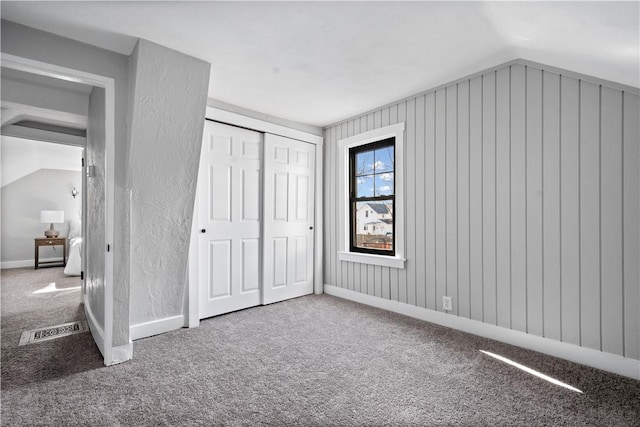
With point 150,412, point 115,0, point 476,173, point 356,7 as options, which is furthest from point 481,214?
point 115,0

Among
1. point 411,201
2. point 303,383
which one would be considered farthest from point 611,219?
point 303,383

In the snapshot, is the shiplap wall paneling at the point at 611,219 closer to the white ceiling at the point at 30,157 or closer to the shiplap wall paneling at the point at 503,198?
the shiplap wall paneling at the point at 503,198

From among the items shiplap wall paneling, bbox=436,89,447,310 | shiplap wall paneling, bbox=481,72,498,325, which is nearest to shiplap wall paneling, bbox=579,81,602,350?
shiplap wall paneling, bbox=481,72,498,325

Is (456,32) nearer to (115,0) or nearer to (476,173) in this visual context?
(476,173)

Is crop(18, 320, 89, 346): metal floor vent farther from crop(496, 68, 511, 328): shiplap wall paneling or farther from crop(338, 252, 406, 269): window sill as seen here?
crop(496, 68, 511, 328): shiplap wall paneling

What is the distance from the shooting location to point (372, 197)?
3.74 metres

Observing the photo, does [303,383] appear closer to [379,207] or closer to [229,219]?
[229,219]

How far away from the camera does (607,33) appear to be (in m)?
1.56

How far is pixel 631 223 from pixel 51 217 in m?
8.46

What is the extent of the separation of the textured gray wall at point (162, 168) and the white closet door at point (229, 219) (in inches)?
17.3

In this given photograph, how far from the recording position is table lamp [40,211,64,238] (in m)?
6.18

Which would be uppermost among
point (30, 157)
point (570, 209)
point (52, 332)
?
point (30, 157)

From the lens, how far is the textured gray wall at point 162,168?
7.42 feet

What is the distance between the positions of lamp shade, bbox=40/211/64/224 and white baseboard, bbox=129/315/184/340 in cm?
522
